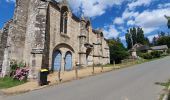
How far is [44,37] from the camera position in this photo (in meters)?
Answer: 22.2

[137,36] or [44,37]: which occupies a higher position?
[137,36]

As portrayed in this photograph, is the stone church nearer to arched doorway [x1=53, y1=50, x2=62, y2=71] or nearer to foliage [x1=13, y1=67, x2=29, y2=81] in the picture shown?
arched doorway [x1=53, y1=50, x2=62, y2=71]

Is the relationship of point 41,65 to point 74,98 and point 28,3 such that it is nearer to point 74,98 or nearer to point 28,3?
point 28,3

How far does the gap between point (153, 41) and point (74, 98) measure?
123 meters

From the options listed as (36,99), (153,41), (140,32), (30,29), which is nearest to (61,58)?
(30,29)

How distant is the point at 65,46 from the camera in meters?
27.6

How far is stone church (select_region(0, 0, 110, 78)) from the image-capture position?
22.3 metres

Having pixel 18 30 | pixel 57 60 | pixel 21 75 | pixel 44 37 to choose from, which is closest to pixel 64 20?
pixel 57 60

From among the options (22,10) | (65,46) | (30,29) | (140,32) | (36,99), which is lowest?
(36,99)

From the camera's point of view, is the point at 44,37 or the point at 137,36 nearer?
the point at 44,37

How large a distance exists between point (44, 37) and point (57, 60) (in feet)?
15.7

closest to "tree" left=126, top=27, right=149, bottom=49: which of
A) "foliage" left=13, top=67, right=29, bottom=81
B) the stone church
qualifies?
the stone church

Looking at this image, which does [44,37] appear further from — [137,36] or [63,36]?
[137,36]

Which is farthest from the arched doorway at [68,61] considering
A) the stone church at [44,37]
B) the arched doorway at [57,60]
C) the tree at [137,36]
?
the tree at [137,36]
